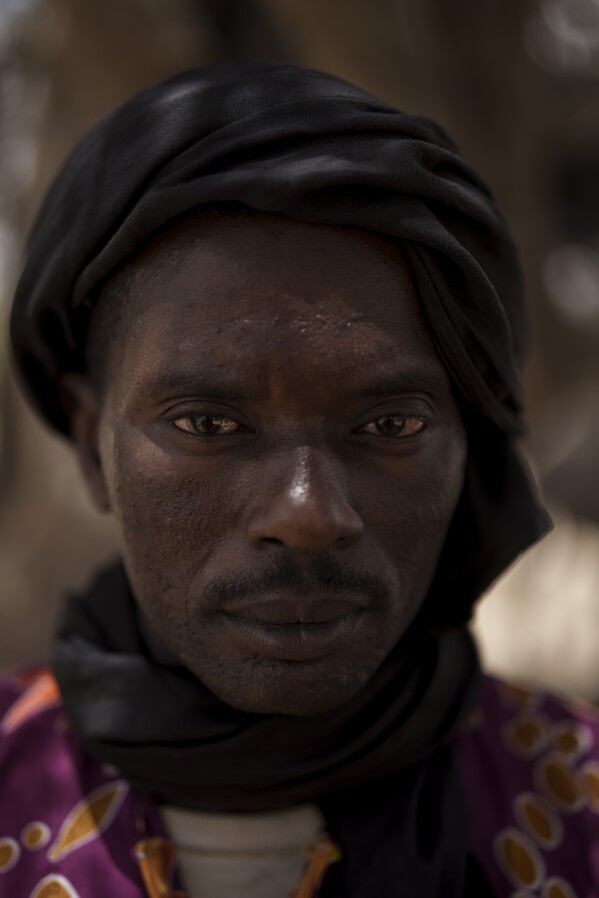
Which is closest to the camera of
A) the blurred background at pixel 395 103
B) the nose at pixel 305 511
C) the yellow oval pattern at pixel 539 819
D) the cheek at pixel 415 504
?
the nose at pixel 305 511

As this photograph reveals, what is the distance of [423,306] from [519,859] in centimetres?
103

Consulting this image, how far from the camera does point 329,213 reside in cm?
142

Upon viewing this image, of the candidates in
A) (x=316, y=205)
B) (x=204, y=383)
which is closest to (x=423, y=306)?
(x=316, y=205)

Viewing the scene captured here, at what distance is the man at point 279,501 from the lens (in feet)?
4.72

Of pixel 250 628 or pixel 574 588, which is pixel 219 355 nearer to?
pixel 250 628

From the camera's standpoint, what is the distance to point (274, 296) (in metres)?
1.42

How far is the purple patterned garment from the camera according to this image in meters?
1.62

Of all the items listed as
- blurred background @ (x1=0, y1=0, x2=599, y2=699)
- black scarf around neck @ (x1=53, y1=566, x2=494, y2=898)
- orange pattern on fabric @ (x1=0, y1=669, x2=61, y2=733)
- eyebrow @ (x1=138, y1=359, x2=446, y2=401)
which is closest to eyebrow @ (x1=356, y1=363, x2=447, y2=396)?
eyebrow @ (x1=138, y1=359, x2=446, y2=401)

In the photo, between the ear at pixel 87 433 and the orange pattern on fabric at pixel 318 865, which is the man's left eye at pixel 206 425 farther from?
the orange pattern on fabric at pixel 318 865

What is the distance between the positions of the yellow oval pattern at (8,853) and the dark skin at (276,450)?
475 mm

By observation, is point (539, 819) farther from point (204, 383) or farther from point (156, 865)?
point (204, 383)

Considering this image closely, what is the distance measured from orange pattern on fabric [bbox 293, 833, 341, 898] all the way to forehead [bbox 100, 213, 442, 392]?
830 mm

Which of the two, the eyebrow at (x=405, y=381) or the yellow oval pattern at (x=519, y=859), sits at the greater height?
the eyebrow at (x=405, y=381)

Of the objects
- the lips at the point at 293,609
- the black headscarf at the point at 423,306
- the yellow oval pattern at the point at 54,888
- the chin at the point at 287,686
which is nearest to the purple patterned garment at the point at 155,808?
the yellow oval pattern at the point at 54,888
